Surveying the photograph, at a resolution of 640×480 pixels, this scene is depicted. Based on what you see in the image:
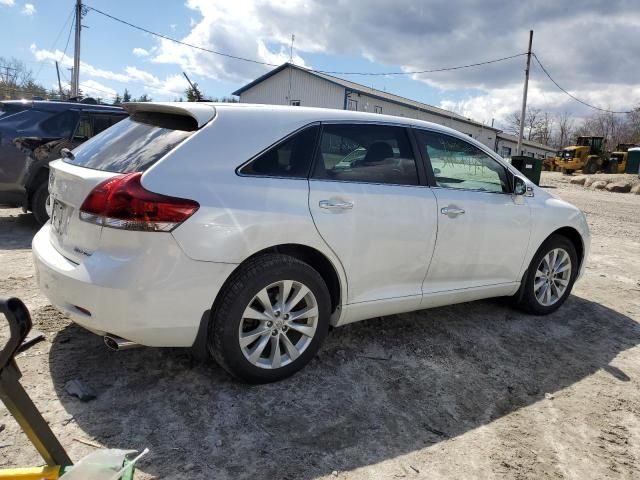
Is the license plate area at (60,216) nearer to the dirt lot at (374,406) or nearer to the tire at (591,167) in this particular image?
the dirt lot at (374,406)

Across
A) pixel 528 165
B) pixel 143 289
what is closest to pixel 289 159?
pixel 143 289

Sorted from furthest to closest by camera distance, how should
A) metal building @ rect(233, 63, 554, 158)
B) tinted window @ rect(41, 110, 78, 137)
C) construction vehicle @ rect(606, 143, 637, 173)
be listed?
construction vehicle @ rect(606, 143, 637, 173)
metal building @ rect(233, 63, 554, 158)
tinted window @ rect(41, 110, 78, 137)

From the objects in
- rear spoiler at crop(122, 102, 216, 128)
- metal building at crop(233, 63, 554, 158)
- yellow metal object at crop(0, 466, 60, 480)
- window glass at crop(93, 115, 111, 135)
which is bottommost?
yellow metal object at crop(0, 466, 60, 480)

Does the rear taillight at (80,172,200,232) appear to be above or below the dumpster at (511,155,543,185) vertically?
Answer: below

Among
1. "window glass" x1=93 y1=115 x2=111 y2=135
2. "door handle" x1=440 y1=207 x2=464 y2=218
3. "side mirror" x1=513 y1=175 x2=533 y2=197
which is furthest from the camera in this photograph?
"window glass" x1=93 y1=115 x2=111 y2=135

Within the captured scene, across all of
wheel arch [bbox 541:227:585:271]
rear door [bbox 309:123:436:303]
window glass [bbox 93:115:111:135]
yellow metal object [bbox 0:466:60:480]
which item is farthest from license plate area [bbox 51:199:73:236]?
window glass [bbox 93:115:111:135]

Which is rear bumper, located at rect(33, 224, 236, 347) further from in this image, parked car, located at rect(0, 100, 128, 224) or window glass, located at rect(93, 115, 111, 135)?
window glass, located at rect(93, 115, 111, 135)

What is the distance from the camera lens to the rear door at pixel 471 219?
3.82 metres

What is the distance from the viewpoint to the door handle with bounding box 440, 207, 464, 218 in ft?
12.3

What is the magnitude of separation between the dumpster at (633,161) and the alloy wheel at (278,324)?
36.5 meters

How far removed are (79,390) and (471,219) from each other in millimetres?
2928

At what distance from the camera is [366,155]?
3.51 m

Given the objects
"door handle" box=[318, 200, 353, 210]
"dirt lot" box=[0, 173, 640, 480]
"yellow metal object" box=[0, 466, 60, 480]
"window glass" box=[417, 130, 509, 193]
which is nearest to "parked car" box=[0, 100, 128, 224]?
"dirt lot" box=[0, 173, 640, 480]

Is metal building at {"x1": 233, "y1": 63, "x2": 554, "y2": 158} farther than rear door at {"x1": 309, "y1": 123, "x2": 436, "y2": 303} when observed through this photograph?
Yes
